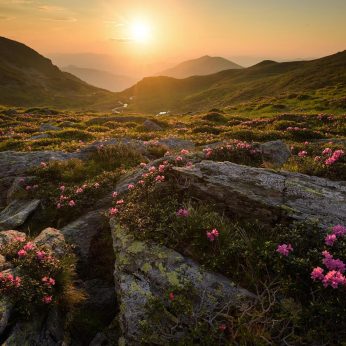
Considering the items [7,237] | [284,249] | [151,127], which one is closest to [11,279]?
[7,237]

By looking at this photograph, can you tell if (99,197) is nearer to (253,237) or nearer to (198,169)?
(198,169)

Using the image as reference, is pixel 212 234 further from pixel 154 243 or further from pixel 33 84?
pixel 33 84

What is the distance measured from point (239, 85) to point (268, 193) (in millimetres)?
94311

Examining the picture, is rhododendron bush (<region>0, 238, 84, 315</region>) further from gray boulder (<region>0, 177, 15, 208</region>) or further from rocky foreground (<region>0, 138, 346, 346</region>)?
gray boulder (<region>0, 177, 15, 208</region>)

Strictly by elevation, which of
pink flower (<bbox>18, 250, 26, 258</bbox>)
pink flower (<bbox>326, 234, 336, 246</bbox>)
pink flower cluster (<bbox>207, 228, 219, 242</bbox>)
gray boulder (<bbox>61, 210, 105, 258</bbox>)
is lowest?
gray boulder (<bbox>61, 210, 105, 258</bbox>)

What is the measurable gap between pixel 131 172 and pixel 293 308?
6873mm

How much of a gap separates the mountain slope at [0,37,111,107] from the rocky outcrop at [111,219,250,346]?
353ft

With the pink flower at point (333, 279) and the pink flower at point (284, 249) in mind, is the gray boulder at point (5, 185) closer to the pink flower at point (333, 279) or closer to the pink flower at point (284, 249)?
the pink flower at point (284, 249)

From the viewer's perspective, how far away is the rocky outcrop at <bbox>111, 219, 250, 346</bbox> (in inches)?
148

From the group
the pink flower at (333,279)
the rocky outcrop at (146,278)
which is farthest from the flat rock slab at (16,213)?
the pink flower at (333,279)

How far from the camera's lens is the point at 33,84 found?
4838 inches

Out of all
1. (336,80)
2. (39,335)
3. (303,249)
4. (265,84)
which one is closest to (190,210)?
(303,249)

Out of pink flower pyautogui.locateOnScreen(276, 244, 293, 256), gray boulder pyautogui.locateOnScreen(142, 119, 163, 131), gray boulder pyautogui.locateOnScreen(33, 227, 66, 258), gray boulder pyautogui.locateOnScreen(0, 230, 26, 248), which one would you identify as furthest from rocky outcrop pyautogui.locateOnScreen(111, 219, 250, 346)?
gray boulder pyautogui.locateOnScreen(142, 119, 163, 131)

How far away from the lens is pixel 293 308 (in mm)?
3258
